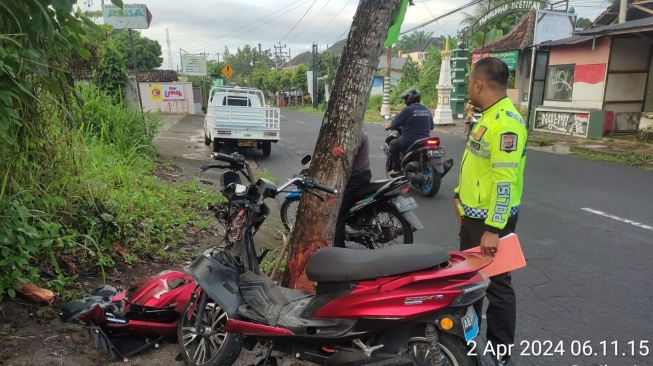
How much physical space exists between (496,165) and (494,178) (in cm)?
8

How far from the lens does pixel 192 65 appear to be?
37.4m

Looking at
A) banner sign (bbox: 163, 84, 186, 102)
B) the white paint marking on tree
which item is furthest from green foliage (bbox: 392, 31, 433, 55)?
the white paint marking on tree

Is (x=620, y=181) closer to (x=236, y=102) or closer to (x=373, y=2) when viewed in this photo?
(x=373, y=2)

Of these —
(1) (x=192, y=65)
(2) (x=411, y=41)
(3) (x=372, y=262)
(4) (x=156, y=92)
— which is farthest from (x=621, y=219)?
(2) (x=411, y=41)

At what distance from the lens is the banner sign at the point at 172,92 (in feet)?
97.3

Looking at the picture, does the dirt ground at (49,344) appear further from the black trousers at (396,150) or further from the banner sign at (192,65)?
the banner sign at (192,65)

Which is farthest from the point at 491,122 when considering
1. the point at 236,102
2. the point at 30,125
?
the point at 236,102

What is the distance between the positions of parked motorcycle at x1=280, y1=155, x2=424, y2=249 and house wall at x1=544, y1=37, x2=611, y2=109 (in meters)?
12.9

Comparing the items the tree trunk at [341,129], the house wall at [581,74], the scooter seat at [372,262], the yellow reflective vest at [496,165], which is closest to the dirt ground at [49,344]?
the tree trunk at [341,129]

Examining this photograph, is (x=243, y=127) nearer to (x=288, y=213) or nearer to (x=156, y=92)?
(x=288, y=213)

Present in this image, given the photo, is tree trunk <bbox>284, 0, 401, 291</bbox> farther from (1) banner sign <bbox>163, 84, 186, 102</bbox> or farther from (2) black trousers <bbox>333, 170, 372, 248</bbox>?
(1) banner sign <bbox>163, 84, 186, 102</bbox>

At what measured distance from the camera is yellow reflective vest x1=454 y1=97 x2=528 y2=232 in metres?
2.62

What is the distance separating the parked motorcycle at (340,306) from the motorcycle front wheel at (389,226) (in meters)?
2.11

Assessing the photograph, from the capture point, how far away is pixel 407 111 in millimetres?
7469
